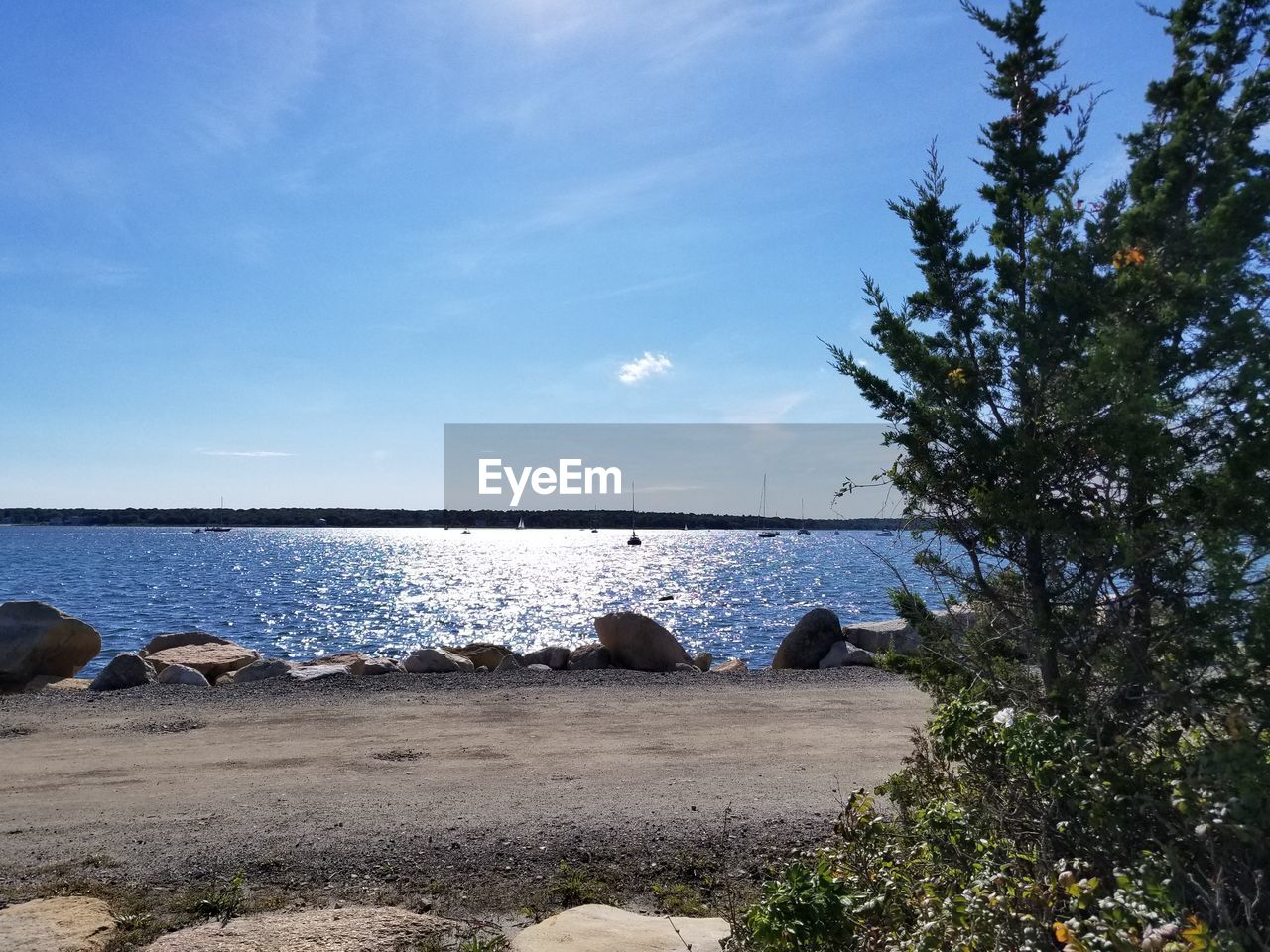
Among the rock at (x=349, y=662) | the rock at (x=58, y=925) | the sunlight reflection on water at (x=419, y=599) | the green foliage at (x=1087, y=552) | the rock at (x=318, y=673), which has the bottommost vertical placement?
the sunlight reflection on water at (x=419, y=599)

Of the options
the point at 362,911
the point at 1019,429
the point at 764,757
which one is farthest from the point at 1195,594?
the point at 764,757

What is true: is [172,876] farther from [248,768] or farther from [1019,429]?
[1019,429]

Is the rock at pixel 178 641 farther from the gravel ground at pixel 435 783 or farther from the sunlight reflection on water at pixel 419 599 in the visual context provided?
the gravel ground at pixel 435 783

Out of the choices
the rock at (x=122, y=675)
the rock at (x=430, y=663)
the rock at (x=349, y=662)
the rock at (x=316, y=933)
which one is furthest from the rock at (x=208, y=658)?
the rock at (x=316, y=933)

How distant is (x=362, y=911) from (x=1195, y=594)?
4.39 metres

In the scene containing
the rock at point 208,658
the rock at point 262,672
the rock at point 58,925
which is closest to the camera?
the rock at point 58,925

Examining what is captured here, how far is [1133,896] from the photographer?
3.11 meters

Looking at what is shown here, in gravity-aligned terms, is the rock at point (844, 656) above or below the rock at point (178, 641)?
above

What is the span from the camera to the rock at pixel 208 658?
1620 centimetres

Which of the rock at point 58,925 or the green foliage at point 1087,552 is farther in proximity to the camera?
the rock at point 58,925

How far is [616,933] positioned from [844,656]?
1238 centimetres

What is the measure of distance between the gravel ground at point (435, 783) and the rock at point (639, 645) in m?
3.11

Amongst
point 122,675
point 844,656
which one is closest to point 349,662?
point 122,675

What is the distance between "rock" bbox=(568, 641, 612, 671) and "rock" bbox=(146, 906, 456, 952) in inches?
439
